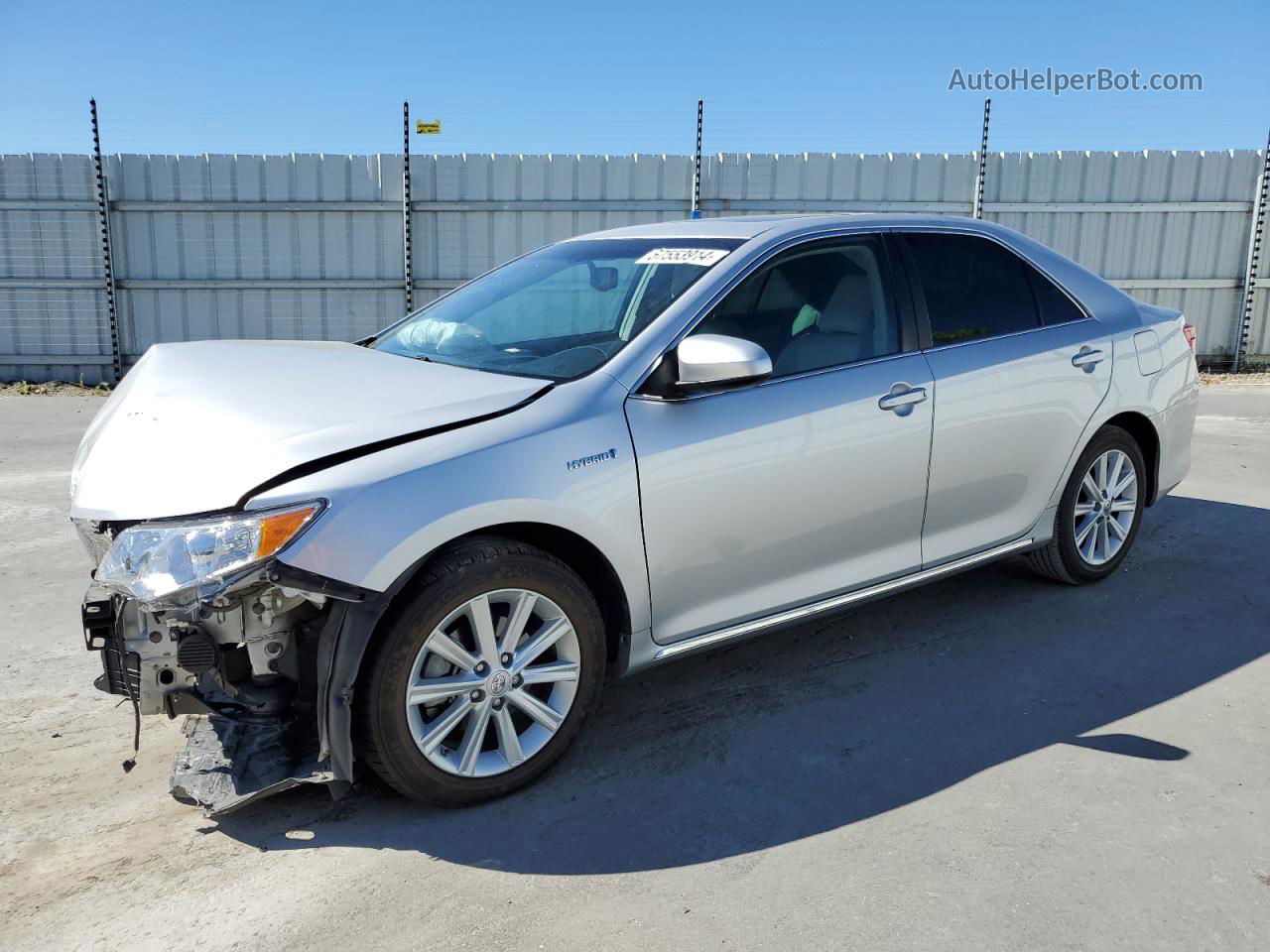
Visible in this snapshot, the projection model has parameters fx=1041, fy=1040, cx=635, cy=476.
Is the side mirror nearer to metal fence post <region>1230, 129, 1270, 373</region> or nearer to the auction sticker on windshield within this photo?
the auction sticker on windshield

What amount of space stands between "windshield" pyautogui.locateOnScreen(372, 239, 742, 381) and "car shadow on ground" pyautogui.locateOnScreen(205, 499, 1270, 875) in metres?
1.27

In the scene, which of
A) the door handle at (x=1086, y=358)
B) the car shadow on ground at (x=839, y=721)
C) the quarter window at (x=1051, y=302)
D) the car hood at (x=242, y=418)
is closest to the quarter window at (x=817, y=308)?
the car hood at (x=242, y=418)

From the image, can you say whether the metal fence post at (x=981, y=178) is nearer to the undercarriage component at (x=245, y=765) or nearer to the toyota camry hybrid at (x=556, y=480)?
the toyota camry hybrid at (x=556, y=480)

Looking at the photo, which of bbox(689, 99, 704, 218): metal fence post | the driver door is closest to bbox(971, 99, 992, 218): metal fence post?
bbox(689, 99, 704, 218): metal fence post

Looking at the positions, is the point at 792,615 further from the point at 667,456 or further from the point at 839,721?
the point at 667,456

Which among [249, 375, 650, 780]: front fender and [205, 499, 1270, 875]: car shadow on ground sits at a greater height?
[249, 375, 650, 780]: front fender

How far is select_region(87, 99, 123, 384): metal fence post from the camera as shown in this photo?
39.3ft

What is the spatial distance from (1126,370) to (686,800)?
9.55ft

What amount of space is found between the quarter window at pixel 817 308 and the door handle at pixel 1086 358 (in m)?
1.03

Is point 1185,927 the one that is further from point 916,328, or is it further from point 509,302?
point 509,302

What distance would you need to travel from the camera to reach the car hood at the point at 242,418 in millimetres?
2723

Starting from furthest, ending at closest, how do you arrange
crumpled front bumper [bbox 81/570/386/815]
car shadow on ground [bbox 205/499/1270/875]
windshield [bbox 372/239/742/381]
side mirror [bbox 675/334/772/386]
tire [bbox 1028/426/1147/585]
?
tire [bbox 1028/426/1147/585] → windshield [bbox 372/239/742/381] → side mirror [bbox 675/334/772/386] → car shadow on ground [bbox 205/499/1270/875] → crumpled front bumper [bbox 81/570/386/815]

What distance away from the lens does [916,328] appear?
154 inches

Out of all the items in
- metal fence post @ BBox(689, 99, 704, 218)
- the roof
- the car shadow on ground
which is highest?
metal fence post @ BBox(689, 99, 704, 218)
